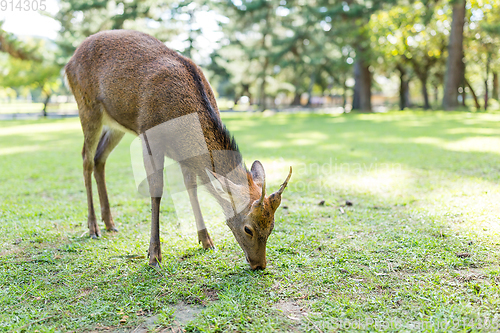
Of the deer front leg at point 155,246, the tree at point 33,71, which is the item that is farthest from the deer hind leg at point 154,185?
the tree at point 33,71

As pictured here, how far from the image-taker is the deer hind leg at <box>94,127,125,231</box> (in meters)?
4.50

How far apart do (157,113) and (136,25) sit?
88.3ft

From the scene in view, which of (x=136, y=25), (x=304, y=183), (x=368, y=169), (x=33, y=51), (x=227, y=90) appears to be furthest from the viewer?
(x=227, y=90)

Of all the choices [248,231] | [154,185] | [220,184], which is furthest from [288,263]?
[154,185]

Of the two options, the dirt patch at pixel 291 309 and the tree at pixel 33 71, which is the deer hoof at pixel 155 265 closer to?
the dirt patch at pixel 291 309

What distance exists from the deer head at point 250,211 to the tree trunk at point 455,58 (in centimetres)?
2125

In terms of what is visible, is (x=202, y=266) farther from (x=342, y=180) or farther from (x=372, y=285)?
(x=342, y=180)

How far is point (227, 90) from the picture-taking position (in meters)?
57.2

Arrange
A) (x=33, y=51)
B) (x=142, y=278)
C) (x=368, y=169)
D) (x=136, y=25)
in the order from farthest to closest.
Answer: (x=136, y=25) < (x=33, y=51) < (x=368, y=169) < (x=142, y=278)

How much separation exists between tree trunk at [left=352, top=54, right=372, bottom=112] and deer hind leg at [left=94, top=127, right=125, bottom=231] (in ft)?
82.7

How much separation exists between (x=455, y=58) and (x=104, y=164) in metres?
22.2

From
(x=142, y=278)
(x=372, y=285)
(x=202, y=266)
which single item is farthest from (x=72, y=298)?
(x=372, y=285)

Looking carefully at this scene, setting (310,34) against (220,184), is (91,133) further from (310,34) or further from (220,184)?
(310,34)

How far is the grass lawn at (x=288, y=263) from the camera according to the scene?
259 centimetres
